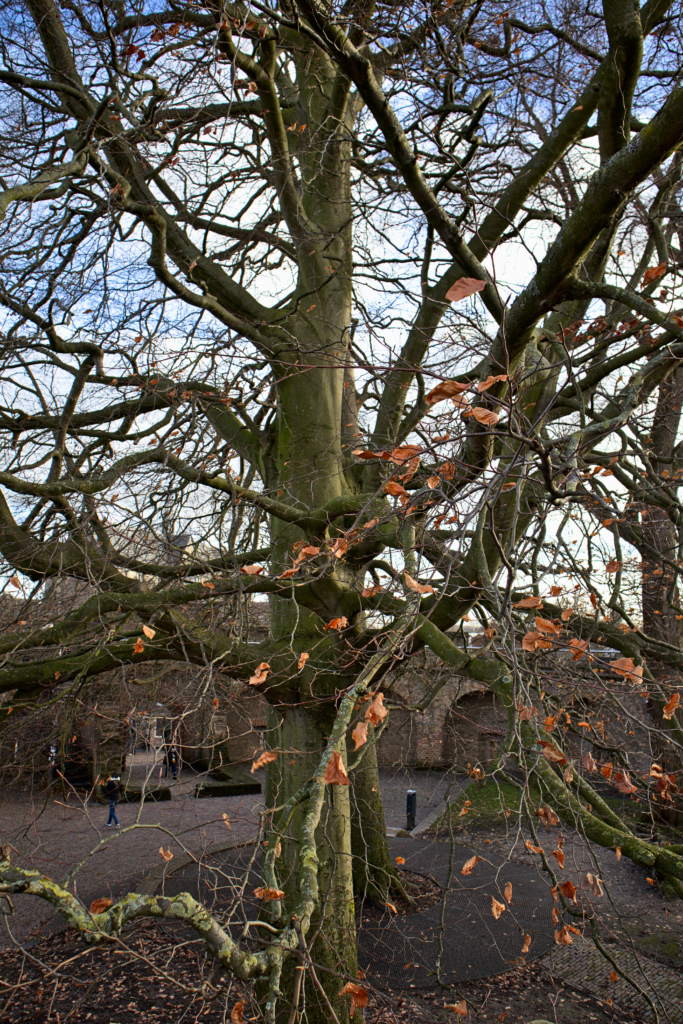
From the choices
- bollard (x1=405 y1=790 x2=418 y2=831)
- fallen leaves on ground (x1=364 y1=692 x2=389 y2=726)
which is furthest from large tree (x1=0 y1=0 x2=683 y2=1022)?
bollard (x1=405 y1=790 x2=418 y2=831)

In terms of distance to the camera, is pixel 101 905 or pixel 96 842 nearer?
pixel 101 905

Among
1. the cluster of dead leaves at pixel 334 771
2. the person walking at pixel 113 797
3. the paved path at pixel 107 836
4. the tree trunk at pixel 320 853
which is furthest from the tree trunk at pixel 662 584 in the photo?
the person walking at pixel 113 797

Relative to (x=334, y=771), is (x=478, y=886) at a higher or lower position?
lower

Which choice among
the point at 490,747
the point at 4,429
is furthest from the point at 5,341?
the point at 490,747

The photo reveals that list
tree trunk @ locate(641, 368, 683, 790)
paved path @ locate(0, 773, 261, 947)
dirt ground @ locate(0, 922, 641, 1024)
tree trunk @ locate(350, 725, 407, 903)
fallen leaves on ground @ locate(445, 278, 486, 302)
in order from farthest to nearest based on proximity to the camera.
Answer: tree trunk @ locate(350, 725, 407, 903) < paved path @ locate(0, 773, 261, 947) < tree trunk @ locate(641, 368, 683, 790) < dirt ground @ locate(0, 922, 641, 1024) < fallen leaves on ground @ locate(445, 278, 486, 302)

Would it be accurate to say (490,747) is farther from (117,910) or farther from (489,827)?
(117,910)

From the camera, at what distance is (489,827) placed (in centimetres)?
1289

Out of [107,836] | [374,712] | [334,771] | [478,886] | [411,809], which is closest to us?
[334,771]

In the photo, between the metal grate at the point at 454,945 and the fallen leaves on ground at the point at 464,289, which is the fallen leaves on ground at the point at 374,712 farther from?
the metal grate at the point at 454,945

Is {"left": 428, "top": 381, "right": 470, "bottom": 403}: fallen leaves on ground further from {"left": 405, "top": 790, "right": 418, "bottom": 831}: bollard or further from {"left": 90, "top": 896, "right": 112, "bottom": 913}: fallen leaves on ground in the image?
{"left": 405, "top": 790, "right": 418, "bottom": 831}: bollard

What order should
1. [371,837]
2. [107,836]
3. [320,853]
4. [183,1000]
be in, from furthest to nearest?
[371,837] < [183,1000] < [107,836] < [320,853]

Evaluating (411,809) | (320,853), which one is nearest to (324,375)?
(320,853)

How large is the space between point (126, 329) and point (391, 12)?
3128 millimetres

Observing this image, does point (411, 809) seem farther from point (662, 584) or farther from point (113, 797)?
point (662, 584)
